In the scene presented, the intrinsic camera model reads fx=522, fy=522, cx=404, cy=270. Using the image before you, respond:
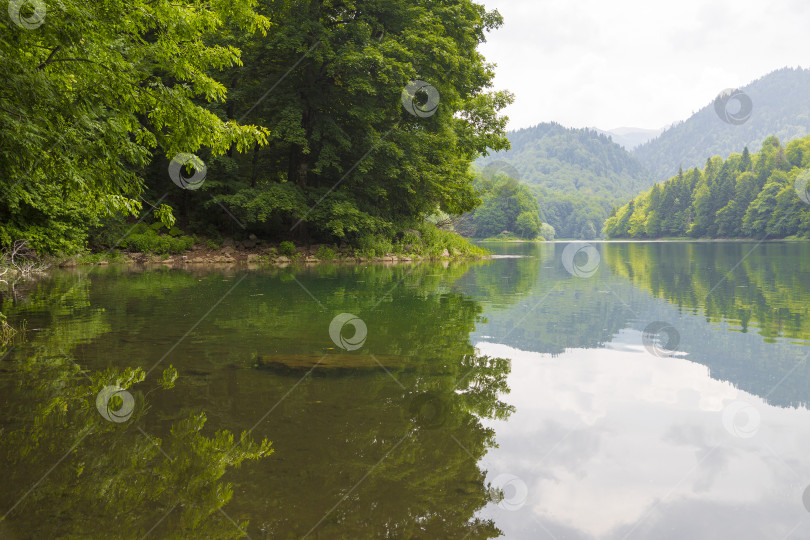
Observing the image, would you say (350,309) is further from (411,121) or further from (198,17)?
(411,121)

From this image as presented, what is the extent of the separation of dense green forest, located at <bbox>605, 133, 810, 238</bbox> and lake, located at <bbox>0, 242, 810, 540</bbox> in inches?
3823

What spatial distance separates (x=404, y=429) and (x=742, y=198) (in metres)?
118

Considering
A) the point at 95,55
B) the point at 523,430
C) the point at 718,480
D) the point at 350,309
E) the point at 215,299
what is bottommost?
the point at 215,299

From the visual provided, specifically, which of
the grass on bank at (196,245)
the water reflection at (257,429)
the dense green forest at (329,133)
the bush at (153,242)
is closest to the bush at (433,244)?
the grass on bank at (196,245)

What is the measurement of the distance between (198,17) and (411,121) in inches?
823

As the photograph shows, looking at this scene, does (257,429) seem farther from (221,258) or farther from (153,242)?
(153,242)

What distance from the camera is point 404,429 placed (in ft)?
13.0

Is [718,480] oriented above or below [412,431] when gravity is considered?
above

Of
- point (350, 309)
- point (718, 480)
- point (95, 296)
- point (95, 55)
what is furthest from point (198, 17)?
point (718, 480)

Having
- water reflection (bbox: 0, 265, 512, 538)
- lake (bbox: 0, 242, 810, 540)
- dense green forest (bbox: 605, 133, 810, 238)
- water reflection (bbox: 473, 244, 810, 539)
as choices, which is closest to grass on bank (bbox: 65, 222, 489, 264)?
lake (bbox: 0, 242, 810, 540)

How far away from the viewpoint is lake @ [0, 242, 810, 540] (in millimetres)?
2820

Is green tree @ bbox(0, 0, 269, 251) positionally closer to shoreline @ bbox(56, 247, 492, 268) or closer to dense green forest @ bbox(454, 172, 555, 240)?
shoreline @ bbox(56, 247, 492, 268)

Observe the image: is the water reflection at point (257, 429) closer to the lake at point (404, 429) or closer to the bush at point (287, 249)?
the lake at point (404, 429)

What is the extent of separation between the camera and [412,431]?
393 centimetres
